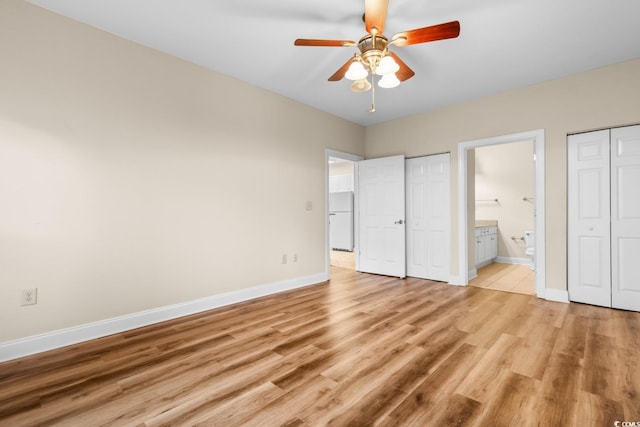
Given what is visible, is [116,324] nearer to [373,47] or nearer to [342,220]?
[373,47]

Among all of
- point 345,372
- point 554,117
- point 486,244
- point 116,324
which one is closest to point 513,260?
point 486,244

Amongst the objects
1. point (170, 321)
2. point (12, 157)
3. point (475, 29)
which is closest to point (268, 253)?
point (170, 321)

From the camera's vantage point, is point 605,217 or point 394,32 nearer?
point 394,32

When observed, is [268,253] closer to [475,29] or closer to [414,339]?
[414,339]

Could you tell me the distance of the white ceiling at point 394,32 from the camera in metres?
2.28

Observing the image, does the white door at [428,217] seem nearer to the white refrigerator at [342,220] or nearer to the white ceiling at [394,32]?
the white ceiling at [394,32]

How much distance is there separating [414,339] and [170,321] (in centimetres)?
236

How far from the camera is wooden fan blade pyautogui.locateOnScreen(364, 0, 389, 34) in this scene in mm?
1918

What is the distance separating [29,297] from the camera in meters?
2.21

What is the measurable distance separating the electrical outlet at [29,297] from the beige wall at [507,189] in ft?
24.0

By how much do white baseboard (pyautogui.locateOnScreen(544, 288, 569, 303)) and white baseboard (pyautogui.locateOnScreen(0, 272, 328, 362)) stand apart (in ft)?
11.3

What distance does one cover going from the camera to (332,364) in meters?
2.04

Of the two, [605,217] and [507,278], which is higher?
[605,217]

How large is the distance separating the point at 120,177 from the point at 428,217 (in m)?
4.13
